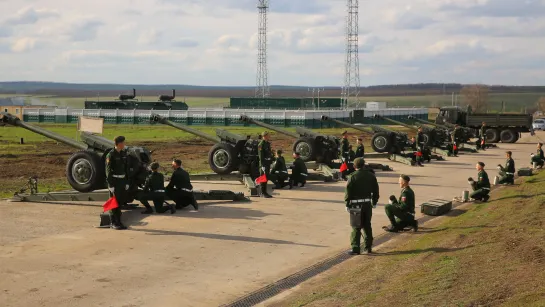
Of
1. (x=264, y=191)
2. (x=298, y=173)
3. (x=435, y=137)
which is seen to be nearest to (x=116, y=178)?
(x=264, y=191)

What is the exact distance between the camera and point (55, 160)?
28.3m

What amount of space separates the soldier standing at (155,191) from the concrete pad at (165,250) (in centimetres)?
29

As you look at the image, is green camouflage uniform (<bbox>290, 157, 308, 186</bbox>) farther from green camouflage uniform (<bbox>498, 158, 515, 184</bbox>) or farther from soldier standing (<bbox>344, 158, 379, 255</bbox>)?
soldier standing (<bbox>344, 158, 379, 255</bbox>)

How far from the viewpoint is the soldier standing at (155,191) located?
15367mm

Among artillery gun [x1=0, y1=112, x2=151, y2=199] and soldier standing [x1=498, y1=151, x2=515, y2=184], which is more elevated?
artillery gun [x1=0, y1=112, x2=151, y2=199]

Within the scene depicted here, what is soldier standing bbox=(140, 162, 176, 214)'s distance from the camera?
15.4 m

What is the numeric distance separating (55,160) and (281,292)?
2042 centimetres

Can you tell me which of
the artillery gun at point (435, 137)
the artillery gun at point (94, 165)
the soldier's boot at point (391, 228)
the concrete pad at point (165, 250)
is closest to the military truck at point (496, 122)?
the artillery gun at point (435, 137)

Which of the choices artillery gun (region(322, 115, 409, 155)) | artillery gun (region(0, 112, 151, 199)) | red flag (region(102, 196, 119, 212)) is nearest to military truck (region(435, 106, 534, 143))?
artillery gun (region(322, 115, 409, 155))

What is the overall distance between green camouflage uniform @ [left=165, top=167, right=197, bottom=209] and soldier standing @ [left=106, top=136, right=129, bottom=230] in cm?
216

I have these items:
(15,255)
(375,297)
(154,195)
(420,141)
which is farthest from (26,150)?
(375,297)

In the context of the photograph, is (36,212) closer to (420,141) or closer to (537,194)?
(537,194)

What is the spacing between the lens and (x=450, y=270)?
375 inches

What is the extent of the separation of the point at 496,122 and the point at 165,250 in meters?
39.2
